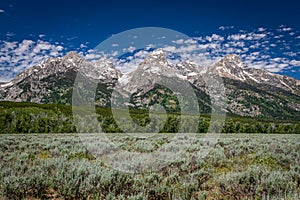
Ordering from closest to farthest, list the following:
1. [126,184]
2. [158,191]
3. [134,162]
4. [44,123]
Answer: [158,191] < [126,184] < [134,162] < [44,123]

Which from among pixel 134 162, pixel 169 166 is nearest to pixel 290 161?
pixel 169 166

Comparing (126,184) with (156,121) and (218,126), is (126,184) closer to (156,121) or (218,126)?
(156,121)

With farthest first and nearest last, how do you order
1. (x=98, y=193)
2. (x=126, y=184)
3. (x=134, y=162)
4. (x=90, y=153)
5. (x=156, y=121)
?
(x=156, y=121)
(x=90, y=153)
(x=134, y=162)
(x=126, y=184)
(x=98, y=193)

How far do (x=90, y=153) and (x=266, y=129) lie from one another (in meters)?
99.8

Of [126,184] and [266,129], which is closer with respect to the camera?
[126,184]

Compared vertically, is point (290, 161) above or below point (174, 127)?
above

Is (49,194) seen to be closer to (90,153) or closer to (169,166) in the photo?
(169,166)

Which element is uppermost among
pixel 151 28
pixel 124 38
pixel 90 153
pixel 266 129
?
pixel 151 28

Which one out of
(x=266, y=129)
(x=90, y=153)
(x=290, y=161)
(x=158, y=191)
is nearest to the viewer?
(x=158, y=191)

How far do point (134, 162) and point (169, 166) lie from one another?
1412 millimetres

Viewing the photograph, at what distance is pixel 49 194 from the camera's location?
6.31 metres

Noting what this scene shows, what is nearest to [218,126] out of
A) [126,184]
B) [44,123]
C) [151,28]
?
[44,123]

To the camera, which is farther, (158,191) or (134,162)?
(134,162)

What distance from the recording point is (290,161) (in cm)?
1016
